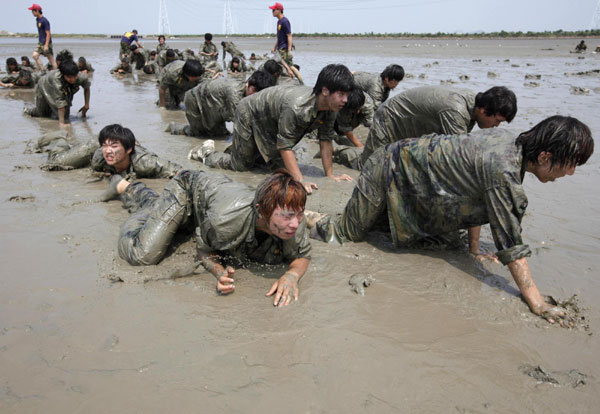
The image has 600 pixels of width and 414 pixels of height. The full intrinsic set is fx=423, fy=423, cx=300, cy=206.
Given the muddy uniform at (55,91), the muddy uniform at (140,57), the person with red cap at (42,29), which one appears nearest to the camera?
the muddy uniform at (55,91)

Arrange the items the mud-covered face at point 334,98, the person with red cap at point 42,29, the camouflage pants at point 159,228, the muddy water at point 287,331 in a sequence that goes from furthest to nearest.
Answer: the person with red cap at point 42,29
the mud-covered face at point 334,98
the camouflage pants at point 159,228
the muddy water at point 287,331

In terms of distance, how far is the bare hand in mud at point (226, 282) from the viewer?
8.97 ft

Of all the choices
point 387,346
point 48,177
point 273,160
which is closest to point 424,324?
point 387,346

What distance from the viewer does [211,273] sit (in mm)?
3057

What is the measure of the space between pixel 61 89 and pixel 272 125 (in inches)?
191

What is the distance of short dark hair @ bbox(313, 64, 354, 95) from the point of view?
13.4 feet

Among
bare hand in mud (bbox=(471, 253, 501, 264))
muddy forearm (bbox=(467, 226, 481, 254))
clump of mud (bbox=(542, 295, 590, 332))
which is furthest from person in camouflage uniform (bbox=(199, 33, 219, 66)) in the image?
clump of mud (bbox=(542, 295, 590, 332))

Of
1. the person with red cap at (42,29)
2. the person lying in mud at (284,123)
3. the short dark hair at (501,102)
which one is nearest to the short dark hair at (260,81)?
the person lying in mud at (284,123)

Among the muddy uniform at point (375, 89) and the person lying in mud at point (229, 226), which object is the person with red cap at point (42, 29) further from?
the person lying in mud at point (229, 226)

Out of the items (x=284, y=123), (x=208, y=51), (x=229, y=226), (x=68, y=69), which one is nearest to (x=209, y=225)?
(x=229, y=226)

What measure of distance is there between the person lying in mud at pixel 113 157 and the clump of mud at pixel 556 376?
4.07 meters

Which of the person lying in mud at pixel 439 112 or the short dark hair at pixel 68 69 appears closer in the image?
the person lying in mud at pixel 439 112

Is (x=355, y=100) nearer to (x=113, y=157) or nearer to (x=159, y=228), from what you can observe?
(x=113, y=157)

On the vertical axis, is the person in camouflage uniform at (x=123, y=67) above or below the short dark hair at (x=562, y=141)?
above
